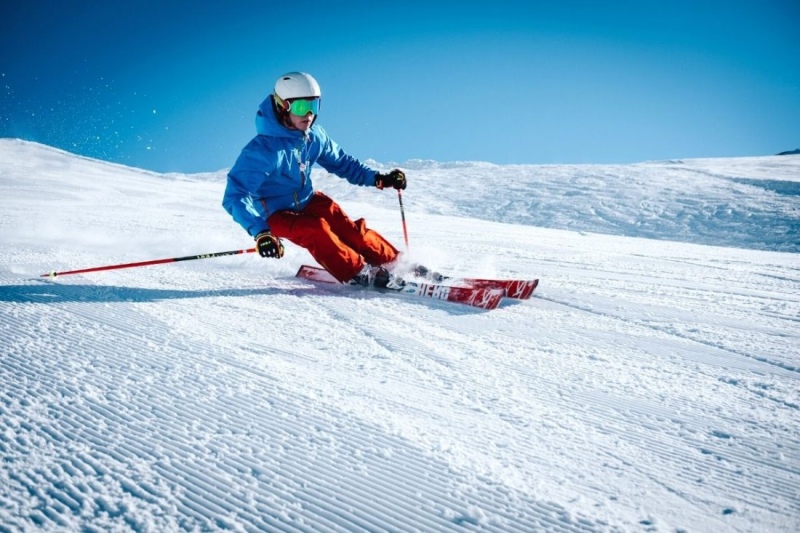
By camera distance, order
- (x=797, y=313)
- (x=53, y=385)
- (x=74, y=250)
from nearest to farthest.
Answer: (x=53, y=385), (x=797, y=313), (x=74, y=250)

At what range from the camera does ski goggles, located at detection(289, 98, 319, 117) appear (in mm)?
3725

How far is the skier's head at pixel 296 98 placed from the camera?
3717 millimetres

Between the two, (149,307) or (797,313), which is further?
(797,313)

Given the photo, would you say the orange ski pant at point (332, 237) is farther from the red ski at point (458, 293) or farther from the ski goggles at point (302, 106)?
the ski goggles at point (302, 106)

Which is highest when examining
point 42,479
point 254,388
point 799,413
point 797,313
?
point 797,313

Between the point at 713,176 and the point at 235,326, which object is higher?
the point at 713,176

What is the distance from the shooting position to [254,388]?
1.65 m

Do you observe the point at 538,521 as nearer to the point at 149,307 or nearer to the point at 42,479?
the point at 42,479

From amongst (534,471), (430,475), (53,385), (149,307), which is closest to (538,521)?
(534,471)

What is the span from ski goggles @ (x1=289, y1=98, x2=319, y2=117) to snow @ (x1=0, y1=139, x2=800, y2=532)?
144 cm

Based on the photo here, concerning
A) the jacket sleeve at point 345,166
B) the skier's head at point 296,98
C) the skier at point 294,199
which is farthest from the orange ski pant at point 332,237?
the skier's head at point 296,98

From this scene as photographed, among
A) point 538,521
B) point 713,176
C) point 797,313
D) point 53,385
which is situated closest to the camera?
point 538,521

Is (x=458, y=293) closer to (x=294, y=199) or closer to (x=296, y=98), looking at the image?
(x=294, y=199)

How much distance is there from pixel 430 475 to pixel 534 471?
0.30 m
